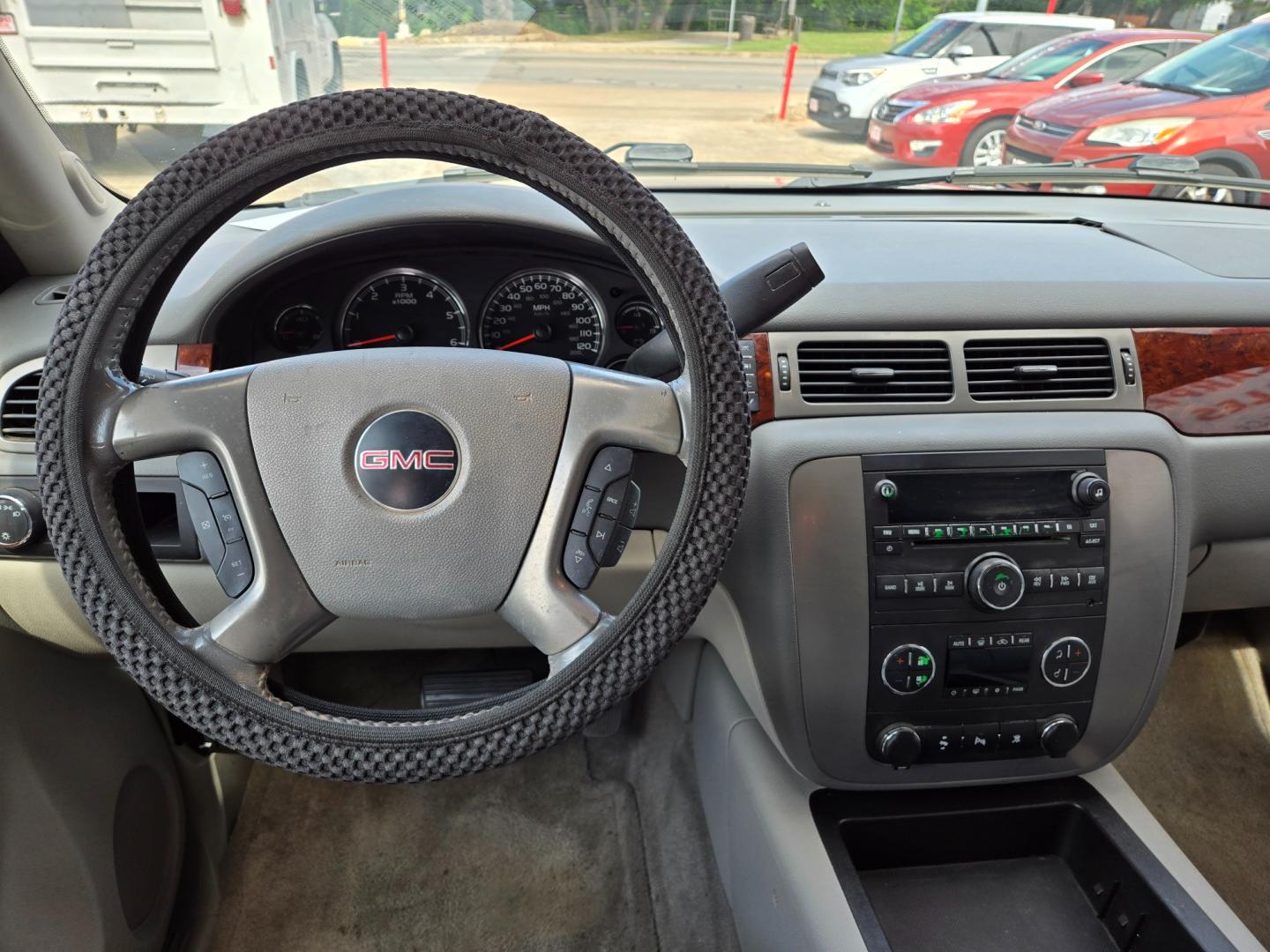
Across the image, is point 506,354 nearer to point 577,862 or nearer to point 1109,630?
point 1109,630

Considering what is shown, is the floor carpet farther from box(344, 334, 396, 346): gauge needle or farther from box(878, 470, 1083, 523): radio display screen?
box(344, 334, 396, 346): gauge needle

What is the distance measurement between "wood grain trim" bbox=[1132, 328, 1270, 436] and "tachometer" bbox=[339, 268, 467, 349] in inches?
41.5

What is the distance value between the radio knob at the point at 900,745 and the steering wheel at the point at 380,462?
63 cm

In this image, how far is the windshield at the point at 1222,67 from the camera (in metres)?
1.87

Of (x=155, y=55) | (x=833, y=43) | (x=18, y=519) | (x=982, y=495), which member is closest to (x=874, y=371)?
(x=982, y=495)

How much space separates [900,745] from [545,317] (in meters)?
0.82

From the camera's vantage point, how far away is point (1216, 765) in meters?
2.10

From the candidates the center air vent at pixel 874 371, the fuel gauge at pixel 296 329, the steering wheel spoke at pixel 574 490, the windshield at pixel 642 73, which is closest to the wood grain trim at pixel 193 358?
the fuel gauge at pixel 296 329

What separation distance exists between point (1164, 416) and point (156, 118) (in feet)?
5.54

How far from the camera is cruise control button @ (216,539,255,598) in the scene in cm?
89

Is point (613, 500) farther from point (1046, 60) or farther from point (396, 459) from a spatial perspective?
point (1046, 60)

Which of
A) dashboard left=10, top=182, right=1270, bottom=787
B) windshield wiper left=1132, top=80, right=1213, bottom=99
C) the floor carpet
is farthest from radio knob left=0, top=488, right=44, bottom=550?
windshield wiper left=1132, top=80, right=1213, bottom=99

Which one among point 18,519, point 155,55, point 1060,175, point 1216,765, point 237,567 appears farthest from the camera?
point 1216,765

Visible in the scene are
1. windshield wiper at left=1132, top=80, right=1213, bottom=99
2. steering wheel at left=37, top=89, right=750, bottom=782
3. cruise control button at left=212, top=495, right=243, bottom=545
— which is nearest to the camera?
steering wheel at left=37, top=89, right=750, bottom=782
